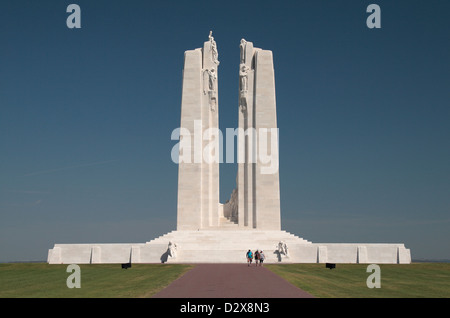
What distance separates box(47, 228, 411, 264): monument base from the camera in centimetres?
3581

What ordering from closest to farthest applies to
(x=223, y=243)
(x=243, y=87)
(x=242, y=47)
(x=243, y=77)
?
(x=223, y=243) → (x=243, y=87) → (x=243, y=77) → (x=242, y=47)

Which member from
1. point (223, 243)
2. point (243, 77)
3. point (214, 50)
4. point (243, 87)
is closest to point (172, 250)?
point (223, 243)

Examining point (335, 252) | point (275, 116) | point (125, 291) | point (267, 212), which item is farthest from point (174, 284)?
point (275, 116)

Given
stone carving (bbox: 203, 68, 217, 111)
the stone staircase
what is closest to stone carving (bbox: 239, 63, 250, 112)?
stone carving (bbox: 203, 68, 217, 111)

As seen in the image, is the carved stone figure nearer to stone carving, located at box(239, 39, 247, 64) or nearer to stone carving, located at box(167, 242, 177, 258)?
stone carving, located at box(239, 39, 247, 64)

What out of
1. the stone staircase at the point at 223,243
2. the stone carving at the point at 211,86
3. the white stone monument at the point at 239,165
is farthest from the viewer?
the stone carving at the point at 211,86

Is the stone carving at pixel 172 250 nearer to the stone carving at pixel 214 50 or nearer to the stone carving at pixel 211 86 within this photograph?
the stone carving at pixel 211 86

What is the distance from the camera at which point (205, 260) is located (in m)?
35.3

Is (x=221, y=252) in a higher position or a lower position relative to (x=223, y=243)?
lower

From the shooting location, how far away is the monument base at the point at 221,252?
3581 centimetres

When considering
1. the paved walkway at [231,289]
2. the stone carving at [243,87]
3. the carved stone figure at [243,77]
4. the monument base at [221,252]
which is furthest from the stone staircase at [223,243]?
the paved walkway at [231,289]

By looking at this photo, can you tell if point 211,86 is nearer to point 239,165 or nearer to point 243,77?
point 243,77

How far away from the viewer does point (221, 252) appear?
3550 centimetres
